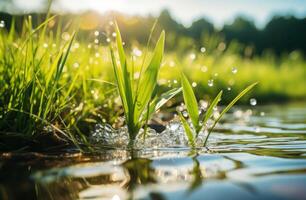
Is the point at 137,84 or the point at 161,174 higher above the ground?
the point at 137,84

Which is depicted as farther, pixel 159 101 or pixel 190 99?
pixel 159 101

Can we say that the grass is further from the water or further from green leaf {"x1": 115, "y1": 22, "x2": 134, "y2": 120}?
the water

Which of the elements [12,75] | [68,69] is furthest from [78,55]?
[12,75]

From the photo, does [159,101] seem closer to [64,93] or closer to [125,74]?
[125,74]

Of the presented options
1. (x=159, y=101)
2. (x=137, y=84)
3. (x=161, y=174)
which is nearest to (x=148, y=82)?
(x=137, y=84)

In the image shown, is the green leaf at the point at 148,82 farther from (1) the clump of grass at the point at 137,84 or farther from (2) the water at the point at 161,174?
(2) the water at the point at 161,174

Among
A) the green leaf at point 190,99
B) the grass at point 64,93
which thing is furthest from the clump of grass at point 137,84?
the green leaf at point 190,99
